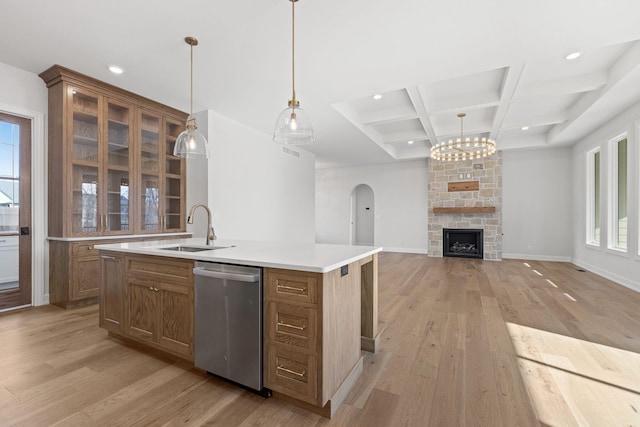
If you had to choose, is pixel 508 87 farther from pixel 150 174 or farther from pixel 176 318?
pixel 150 174

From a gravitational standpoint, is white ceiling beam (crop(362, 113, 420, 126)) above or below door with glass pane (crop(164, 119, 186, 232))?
above

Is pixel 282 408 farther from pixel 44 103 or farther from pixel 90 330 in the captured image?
pixel 44 103

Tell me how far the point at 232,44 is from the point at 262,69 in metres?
0.51

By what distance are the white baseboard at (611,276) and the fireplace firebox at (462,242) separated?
6.36 feet

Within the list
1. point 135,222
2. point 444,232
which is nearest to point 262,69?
point 135,222

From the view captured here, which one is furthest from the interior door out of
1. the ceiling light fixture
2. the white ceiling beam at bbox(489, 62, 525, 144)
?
the ceiling light fixture

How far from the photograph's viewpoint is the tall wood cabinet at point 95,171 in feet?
11.1

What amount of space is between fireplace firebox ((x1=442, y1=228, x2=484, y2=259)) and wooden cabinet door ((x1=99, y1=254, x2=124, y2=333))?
24.1ft

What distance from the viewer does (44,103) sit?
3559 millimetres

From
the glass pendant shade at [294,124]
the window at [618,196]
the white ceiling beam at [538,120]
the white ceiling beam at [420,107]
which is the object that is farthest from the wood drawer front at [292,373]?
the white ceiling beam at [538,120]

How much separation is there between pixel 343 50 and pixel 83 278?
396 cm

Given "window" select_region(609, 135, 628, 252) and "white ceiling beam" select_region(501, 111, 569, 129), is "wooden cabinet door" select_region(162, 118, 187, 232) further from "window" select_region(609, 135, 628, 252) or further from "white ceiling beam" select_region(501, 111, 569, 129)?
"window" select_region(609, 135, 628, 252)

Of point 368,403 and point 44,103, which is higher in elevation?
point 44,103

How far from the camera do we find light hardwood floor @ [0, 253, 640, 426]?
5.34ft
